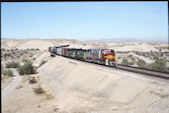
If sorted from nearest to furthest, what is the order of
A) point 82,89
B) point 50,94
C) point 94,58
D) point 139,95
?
point 139,95 → point 82,89 → point 50,94 → point 94,58

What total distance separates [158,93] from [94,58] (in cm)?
2079

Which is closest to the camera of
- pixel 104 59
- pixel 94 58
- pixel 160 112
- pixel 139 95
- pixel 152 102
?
pixel 160 112

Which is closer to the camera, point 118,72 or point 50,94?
point 118,72

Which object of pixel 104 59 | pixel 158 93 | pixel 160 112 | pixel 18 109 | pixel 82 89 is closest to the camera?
pixel 160 112

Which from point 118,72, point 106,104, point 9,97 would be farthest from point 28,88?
point 106,104

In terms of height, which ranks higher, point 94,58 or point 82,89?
point 94,58

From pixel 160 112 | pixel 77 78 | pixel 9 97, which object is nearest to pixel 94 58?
pixel 77 78

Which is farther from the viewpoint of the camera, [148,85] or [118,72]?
[118,72]

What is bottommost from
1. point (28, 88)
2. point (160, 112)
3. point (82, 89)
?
point (28, 88)

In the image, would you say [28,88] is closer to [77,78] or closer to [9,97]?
[9,97]

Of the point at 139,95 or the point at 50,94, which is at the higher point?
the point at 139,95

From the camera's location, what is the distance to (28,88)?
3578 cm

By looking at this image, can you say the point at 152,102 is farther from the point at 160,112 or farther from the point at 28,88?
the point at 28,88

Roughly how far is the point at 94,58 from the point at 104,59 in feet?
14.0
